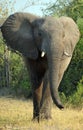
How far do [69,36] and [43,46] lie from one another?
2.78ft

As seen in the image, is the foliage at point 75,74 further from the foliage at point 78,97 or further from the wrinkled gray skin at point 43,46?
the wrinkled gray skin at point 43,46

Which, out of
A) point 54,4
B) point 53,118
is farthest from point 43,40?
point 54,4

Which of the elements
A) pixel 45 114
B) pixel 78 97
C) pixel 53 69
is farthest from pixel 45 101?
pixel 78 97

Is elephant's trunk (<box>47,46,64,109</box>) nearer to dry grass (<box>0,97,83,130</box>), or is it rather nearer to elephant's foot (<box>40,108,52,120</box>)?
dry grass (<box>0,97,83,130</box>)

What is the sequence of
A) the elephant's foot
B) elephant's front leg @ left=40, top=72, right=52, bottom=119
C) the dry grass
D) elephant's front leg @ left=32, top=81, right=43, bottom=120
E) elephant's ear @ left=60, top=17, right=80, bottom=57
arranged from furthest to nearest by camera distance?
1. elephant's front leg @ left=32, top=81, right=43, bottom=120
2. the elephant's foot
3. elephant's front leg @ left=40, top=72, right=52, bottom=119
4. elephant's ear @ left=60, top=17, right=80, bottom=57
5. the dry grass

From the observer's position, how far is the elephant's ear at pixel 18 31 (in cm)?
1176

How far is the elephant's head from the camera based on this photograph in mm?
10305

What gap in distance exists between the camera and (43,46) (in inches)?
423

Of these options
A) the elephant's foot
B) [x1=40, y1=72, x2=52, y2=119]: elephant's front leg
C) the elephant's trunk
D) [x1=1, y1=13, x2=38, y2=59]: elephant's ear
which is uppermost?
the elephant's trunk

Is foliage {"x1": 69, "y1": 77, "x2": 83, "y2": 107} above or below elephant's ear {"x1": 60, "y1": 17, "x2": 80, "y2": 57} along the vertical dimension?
below

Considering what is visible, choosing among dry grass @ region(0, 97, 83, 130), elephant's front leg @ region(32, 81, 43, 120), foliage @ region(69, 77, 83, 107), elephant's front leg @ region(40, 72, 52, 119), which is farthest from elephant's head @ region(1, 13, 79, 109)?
foliage @ region(69, 77, 83, 107)

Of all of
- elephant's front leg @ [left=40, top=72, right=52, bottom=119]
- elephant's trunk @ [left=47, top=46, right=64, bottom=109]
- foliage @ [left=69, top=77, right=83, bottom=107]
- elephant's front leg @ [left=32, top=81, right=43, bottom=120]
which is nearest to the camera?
elephant's trunk @ [left=47, top=46, right=64, bottom=109]

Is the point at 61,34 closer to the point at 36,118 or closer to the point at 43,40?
the point at 43,40

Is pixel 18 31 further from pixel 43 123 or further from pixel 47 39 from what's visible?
pixel 43 123
